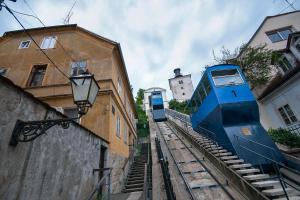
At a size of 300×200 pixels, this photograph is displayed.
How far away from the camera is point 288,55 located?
1320 cm

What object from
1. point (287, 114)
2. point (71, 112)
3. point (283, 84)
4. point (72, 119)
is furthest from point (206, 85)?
point (72, 119)

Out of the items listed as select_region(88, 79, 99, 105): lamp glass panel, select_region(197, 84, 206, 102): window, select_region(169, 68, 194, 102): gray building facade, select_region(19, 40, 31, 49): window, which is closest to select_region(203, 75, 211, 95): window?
select_region(197, 84, 206, 102): window

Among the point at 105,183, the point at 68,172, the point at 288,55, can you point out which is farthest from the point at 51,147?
the point at 288,55

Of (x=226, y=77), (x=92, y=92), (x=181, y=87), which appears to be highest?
(x=181, y=87)

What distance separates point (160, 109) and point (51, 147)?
88.4 ft

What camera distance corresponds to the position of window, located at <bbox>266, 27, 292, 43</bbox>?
62.1 feet

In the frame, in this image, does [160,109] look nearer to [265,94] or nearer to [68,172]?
Answer: [265,94]

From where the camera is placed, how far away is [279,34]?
19.2 metres

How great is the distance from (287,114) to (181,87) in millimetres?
41115

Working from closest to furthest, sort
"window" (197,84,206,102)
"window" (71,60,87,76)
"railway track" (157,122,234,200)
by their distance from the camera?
1. "railway track" (157,122,234,200)
2. "window" (71,60,87,76)
3. "window" (197,84,206,102)

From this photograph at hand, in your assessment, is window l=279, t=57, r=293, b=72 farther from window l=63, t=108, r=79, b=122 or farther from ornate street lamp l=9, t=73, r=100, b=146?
window l=63, t=108, r=79, b=122

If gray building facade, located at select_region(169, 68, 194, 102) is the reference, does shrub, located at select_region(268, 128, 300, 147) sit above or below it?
below

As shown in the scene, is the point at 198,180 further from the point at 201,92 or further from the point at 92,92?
the point at 201,92

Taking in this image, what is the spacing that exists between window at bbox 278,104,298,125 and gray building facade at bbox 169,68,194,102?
37.3m
